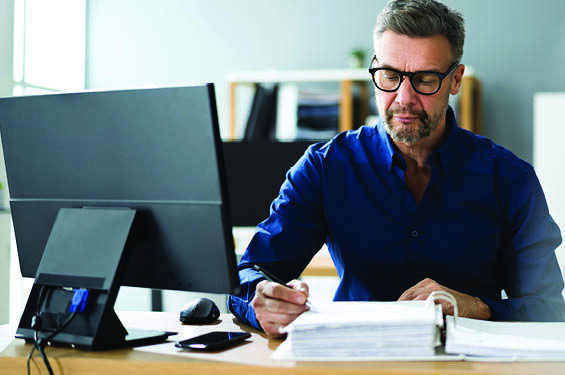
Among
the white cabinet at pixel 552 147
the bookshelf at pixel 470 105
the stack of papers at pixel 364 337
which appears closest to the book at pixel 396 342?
the stack of papers at pixel 364 337

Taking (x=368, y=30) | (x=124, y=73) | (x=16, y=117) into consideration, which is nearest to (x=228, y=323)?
(x=16, y=117)

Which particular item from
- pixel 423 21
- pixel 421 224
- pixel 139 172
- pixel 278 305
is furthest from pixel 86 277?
pixel 423 21

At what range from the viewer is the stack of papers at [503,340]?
0.95 meters

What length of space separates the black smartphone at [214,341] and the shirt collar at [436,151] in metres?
0.61

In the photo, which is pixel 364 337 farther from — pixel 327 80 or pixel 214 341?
pixel 327 80

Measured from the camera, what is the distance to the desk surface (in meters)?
0.91

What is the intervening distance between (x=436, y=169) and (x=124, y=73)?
3.61 m

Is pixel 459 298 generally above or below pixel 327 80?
below

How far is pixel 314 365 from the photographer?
0.93m

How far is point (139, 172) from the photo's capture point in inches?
41.6

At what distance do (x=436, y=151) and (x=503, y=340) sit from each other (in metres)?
0.62

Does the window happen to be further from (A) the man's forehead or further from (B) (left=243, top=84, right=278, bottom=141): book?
(A) the man's forehead

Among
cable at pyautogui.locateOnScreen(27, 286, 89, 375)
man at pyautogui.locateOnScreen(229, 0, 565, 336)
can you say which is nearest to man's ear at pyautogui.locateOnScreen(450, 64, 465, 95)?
man at pyautogui.locateOnScreen(229, 0, 565, 336)

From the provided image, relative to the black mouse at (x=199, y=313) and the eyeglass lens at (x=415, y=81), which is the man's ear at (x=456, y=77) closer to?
the eyeglass lens at (x=415, y=81)
